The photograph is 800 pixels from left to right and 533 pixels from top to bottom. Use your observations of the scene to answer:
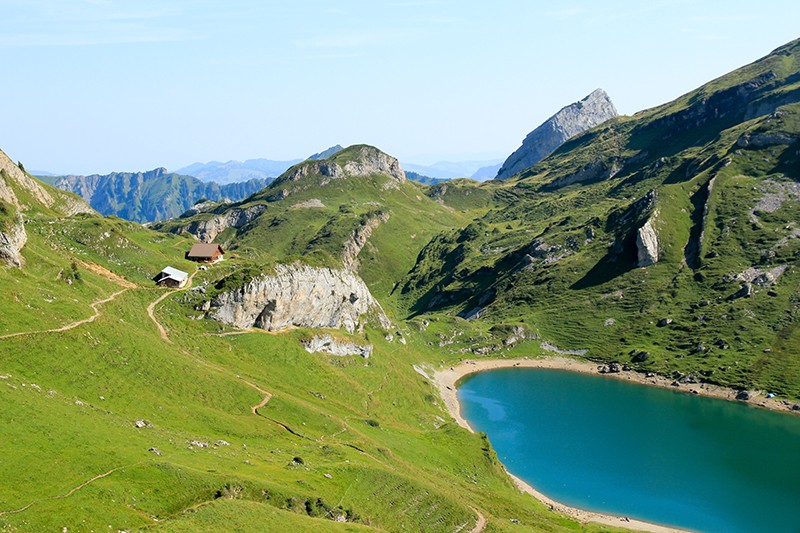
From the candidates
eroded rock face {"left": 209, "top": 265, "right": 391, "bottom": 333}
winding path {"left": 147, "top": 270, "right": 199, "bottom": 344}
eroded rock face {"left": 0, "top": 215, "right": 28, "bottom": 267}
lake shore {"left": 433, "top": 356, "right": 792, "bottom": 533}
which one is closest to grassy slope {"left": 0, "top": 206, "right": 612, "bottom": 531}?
winding path {"left": 147, "top": 270, "right": 199, "bottom": 344}

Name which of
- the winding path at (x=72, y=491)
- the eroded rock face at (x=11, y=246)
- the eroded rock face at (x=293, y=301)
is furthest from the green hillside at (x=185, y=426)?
the eroded rock face at (x=293, y=301)

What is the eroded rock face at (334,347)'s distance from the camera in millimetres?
127250

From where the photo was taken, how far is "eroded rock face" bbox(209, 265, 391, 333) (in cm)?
11738

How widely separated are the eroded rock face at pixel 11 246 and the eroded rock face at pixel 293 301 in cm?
3440

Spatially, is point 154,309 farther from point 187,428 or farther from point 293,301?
point 187,428

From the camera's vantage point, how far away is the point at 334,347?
133500 mm

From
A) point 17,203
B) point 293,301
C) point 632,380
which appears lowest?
point 632,380

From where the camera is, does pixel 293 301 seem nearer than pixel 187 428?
No

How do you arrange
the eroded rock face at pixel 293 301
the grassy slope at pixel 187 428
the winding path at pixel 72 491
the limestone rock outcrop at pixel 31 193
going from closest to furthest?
1. the winding path at pixel 72 491
2. the grassy slope at pixel 187 428
3. the eroded rock face at pixel 293 301
4. the limestone rock outcrop at pixel 31 193

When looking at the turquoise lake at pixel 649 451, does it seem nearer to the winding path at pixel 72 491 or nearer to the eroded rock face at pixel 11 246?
the winding path at pixel 72 491

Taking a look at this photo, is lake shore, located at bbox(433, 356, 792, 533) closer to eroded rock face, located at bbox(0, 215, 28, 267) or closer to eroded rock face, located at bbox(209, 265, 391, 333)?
eroded rock face, located at bbox(209, 265, 391, 333)

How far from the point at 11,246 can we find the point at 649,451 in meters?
141

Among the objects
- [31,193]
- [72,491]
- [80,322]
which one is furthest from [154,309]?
[31,193]

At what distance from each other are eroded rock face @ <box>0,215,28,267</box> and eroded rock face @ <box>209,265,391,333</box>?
113ft
